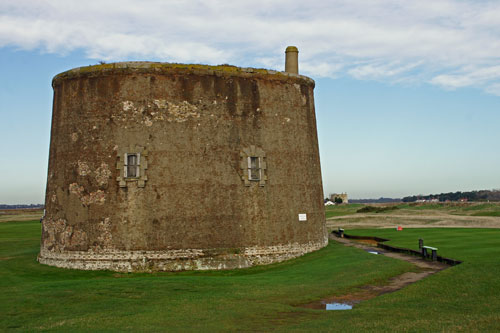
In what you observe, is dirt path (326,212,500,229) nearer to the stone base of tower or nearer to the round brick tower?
the round brick tower

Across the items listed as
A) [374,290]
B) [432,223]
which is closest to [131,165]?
[374,290]

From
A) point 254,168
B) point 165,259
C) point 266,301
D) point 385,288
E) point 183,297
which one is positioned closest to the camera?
point 266,301

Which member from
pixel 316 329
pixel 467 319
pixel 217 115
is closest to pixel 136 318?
pixel 316 329

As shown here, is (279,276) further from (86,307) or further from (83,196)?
(83,196)

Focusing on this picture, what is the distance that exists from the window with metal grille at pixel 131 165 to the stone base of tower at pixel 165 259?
10.9 ft

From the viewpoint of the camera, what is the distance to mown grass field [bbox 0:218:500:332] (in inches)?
446

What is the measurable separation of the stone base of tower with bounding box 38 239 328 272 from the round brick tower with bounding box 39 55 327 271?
43 mm

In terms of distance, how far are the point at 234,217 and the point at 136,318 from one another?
1098 centimetres

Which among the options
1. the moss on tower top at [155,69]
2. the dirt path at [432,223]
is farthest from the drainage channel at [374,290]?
the dirt path at [432,223]

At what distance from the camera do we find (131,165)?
22.4 meters

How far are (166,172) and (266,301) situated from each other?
954 centimetres

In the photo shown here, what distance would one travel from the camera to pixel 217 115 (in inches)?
Answer: 915

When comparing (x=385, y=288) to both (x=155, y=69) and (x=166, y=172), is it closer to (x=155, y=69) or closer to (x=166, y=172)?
(x=166, y=172)

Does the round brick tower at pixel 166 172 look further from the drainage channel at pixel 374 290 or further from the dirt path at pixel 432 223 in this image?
the dirt path at pixel 432 223
